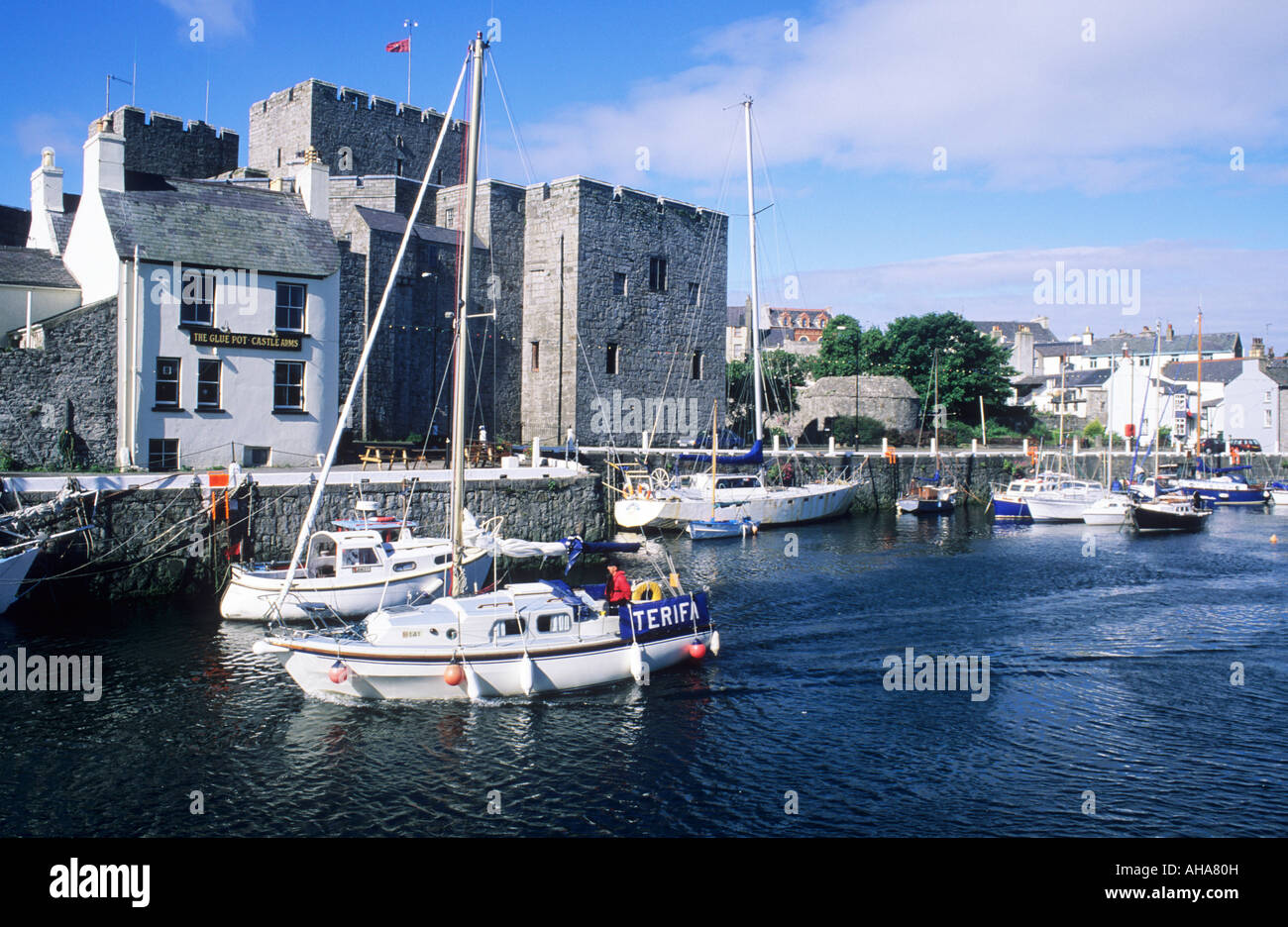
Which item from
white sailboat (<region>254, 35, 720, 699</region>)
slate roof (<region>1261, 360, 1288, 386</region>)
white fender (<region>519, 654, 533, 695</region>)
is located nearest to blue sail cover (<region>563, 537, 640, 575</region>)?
white sailboat (<region>254, 35, 720, 699</region>)

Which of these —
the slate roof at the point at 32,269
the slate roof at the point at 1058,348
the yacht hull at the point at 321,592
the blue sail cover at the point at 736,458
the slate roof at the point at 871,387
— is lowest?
the yacht hull at the point at 321,592

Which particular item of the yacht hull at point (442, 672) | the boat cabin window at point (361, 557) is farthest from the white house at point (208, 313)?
the yacht hull at point (442, 672)

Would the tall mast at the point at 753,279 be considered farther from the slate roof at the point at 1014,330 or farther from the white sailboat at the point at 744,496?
the slate roof at the point at 1014,330

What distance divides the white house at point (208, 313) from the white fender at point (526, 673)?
16.7 m

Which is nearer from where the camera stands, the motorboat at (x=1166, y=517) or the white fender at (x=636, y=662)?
the white fender at (x=636, y=662)

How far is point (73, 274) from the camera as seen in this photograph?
30.5m

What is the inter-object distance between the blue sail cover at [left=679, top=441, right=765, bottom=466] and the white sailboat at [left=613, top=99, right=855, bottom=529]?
0.14ft

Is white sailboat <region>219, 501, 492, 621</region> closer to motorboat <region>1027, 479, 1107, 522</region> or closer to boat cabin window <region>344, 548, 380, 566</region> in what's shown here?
boat cabin window <region>344, 548, 380, 566</region>

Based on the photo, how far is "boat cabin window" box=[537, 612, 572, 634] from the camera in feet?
53.8

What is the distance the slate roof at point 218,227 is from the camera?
2822 centimetres

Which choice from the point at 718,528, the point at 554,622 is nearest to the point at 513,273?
the point at 718,528

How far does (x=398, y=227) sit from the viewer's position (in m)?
38.3

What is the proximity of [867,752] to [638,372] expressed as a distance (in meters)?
32.9
